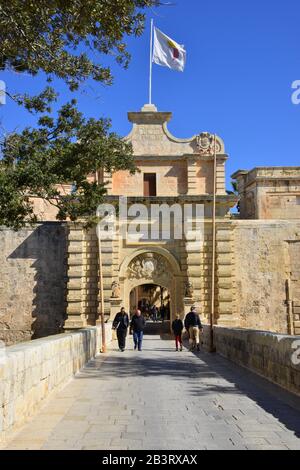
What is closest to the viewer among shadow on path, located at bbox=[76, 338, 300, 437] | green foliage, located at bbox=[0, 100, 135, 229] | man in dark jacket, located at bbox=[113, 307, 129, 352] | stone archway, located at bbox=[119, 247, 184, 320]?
shadow on path, located at bbox=[76, 338, 300, 437]

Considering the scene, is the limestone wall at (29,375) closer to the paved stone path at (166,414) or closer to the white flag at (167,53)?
the paved stone path at (166,414)

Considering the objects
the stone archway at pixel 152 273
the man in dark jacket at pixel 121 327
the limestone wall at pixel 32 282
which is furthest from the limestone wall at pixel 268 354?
the limestone wall at pixel 32 282

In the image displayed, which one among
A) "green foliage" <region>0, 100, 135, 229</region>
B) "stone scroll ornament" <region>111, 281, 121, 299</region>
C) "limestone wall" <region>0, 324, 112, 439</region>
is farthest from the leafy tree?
"stone scroll ornament" <region>111, 281, 121, 299</region>

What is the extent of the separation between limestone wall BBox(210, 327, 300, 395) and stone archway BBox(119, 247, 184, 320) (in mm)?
8246

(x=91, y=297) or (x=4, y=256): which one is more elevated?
(x=4, y=256)

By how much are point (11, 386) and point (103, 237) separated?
52.0 ft

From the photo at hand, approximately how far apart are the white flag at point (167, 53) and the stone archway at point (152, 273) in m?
7.76

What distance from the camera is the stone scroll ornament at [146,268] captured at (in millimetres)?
20953

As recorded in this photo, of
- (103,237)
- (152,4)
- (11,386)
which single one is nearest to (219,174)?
(103,237)

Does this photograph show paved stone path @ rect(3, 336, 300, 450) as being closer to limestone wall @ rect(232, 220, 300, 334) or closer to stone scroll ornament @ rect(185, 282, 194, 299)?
stone scroll ornament @ rect(185, 282, 194, 299)

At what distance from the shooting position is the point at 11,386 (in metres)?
4.70

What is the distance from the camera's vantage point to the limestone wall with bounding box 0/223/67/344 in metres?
21.2

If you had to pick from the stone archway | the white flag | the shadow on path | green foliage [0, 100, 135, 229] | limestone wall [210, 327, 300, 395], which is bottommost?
the shadow on path

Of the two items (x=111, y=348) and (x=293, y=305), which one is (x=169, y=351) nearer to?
(x=111, y=348)
